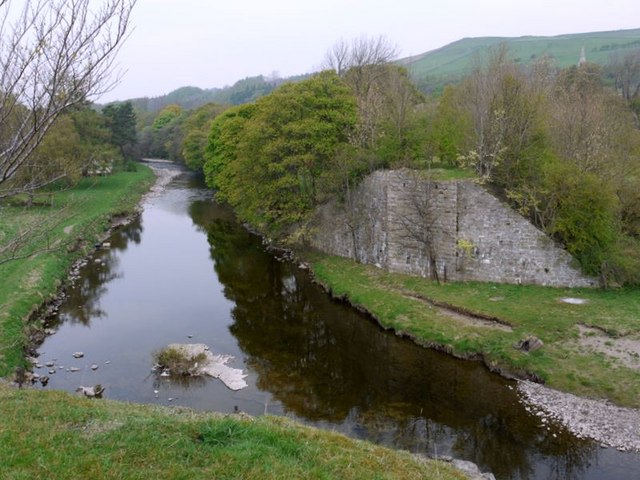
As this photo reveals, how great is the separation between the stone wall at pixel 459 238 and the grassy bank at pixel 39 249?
1520cm

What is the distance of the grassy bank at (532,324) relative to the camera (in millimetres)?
17922

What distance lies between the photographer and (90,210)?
4647cm

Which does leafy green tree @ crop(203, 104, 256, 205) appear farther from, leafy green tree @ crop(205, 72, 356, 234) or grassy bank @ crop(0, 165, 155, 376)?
grassy bank @ crop(0, 165, 155, 376)

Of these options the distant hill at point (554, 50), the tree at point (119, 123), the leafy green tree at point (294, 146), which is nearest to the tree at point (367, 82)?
the leafy green tree at point (294, 146)

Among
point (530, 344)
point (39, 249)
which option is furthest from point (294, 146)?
point (39, 249)

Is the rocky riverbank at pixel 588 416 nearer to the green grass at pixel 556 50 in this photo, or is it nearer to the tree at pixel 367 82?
the tree at pixel 367 82

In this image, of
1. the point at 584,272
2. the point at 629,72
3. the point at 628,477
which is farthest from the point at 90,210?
the point at 629,72

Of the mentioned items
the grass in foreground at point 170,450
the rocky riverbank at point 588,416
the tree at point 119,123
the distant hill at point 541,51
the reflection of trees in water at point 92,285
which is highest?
the distant hill at point 541,51

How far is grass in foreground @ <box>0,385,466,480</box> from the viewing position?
872cm

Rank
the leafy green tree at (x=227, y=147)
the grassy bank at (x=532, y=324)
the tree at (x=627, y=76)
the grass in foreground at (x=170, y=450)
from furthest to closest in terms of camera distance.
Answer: the tree at (x=627, y=76), the leafy green tree at (x=227, y=147), the grassy bank at (x=532, y=324), the grass in foreground at (x=170, y=450)

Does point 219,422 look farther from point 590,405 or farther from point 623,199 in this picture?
point 623,199

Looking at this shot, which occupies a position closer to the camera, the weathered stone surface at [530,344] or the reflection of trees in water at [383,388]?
the reflection of trees in water at [383,388]

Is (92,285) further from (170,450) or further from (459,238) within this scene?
(170,450)

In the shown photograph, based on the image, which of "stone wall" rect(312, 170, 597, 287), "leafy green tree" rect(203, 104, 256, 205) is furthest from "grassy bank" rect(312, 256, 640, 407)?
"leafy green tree" rect(203, 104, 256, 205)
